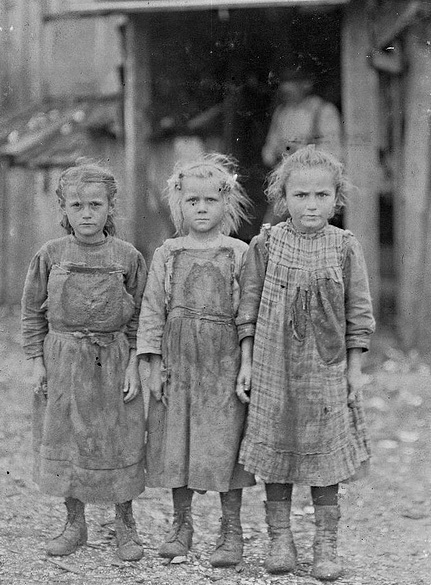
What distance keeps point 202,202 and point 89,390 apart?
0.91m

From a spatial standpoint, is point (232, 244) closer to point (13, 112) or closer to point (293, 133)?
point (293, 133)

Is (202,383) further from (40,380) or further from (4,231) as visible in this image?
(4,231)

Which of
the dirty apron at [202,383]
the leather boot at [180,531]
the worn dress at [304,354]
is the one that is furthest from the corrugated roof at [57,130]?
the leather boot at [180,531]

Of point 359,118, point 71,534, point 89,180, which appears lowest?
point 71,534

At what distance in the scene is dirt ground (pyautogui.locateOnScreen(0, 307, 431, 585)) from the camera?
3287 mm

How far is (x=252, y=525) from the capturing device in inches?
159

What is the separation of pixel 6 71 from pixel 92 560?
9092 mm

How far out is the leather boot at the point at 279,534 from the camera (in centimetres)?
329

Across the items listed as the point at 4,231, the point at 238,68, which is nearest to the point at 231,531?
the point at 238,68

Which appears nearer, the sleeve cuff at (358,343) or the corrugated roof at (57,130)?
the sleeve cuff at (358,343)

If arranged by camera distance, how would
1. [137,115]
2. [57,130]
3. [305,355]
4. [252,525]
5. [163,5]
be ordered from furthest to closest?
[57,130] → [137,115] → [163,5] → [252,525] → [305,355]

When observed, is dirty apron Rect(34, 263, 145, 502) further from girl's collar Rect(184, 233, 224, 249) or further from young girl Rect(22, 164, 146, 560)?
girl's collar Rect(184, 233, 224, 249)

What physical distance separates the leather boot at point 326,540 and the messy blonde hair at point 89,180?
1.49 meters

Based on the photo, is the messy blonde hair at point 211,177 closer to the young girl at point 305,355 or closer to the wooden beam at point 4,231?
the young girl at point 305,355
